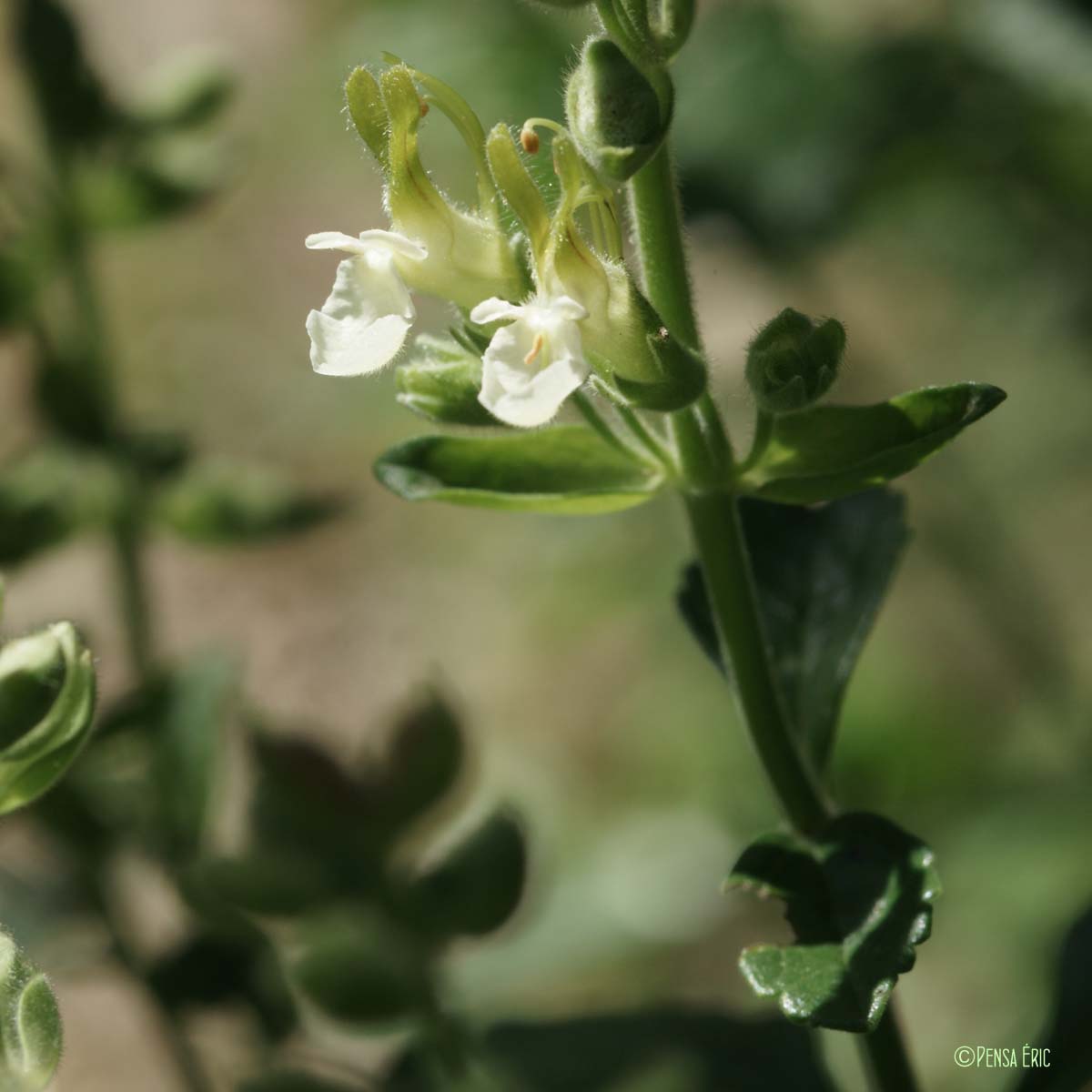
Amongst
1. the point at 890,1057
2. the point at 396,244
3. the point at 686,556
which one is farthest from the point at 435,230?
the point at 686,556

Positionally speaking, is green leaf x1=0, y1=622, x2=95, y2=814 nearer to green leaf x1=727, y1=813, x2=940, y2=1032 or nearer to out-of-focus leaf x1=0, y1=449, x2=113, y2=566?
green leaf x1=727, y1=813, x2=940, y2=1032

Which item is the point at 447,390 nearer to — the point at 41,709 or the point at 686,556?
the point at 41,709

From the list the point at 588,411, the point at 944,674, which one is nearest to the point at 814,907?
the point at 588,411

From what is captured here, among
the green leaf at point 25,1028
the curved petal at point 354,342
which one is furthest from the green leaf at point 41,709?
the curved petal at point 354,342

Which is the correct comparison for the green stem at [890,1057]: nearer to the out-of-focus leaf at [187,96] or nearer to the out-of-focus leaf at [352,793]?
the out-of-focus leaf at [352,793]

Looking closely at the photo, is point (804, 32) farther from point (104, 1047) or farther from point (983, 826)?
point (104, 1047)

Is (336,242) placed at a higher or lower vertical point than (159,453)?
higher
